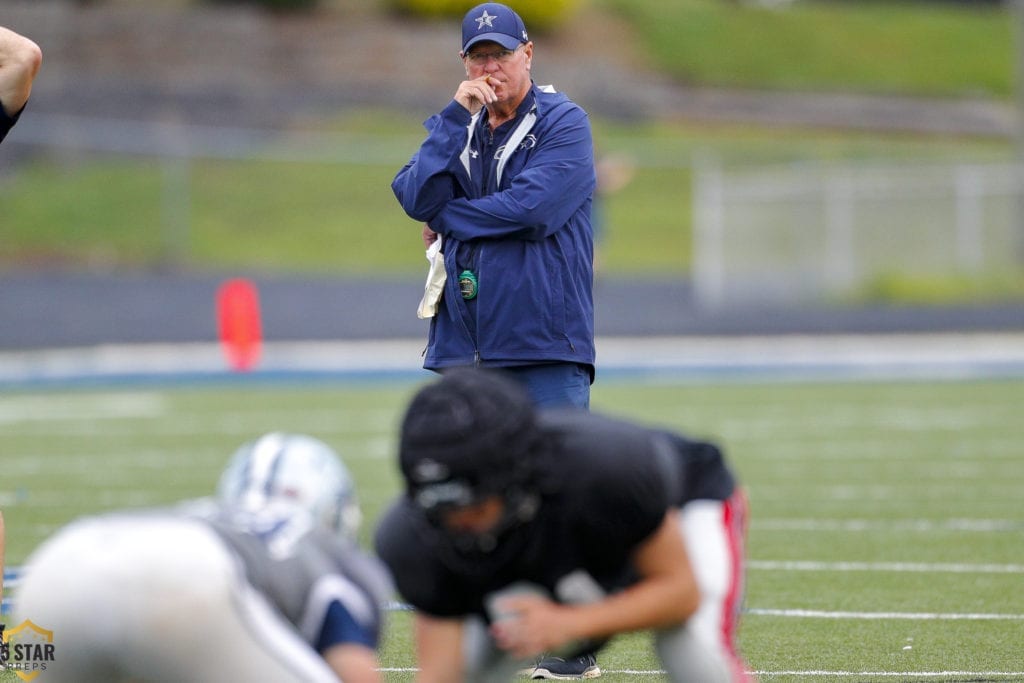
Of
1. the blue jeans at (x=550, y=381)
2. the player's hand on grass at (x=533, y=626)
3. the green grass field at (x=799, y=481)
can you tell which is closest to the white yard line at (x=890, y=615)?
the green grass field at (x=799, y=481)

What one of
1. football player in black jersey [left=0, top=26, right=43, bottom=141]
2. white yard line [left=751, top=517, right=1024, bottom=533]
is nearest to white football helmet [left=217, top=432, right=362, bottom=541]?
football player in black jersey [left=0, top=26, right=43, bottom=141]

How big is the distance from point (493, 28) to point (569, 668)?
2.07 meters

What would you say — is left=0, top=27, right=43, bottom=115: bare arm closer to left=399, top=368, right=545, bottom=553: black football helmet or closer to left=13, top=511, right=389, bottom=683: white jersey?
left=13, top=511, right=389, bottom=683: white jersey

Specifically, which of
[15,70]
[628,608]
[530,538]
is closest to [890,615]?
[628,608]

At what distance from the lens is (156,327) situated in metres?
19.9

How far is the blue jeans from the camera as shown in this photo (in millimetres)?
5297

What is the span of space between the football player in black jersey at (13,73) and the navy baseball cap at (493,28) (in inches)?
53.8

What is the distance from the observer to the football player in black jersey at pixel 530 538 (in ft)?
10.6

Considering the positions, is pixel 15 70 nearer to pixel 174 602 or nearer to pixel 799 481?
pixel 174 602

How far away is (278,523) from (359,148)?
2361cm

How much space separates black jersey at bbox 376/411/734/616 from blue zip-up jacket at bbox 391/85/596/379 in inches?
66.7

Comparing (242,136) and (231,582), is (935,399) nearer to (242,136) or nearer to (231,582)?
(231,582)

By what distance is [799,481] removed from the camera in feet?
31.7

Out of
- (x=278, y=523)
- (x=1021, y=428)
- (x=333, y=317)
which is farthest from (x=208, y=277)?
(x=278, y=523)
